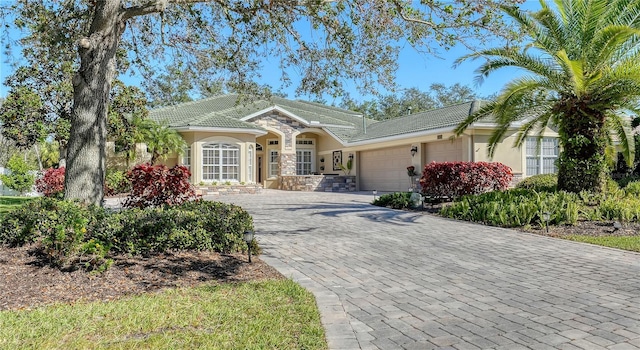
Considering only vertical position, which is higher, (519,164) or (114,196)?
(519,164)

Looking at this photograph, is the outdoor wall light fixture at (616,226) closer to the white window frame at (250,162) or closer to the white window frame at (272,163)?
the white window frame at (250,162)

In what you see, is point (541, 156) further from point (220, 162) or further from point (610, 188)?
point (220, 162)

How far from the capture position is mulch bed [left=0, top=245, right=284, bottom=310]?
4844 mm

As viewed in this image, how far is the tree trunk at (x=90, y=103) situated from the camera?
749 cm

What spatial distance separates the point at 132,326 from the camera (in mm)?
3959

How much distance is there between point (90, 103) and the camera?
755 centimetres

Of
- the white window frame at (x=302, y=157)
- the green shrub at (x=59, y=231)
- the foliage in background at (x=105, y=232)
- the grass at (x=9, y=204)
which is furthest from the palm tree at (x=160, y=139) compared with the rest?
the foliage in background at (x=105, y=232)

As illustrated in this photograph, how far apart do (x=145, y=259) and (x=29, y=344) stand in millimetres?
2602

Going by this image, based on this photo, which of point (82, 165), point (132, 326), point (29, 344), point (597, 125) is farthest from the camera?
point (597, 125)

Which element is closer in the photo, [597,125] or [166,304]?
[166,304]

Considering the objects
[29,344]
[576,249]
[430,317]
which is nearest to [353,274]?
[430,317]

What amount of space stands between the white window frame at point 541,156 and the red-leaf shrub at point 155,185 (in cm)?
1731

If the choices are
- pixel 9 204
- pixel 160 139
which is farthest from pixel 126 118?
pixel 9 204

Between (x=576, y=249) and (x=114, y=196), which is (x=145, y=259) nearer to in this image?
(x=576, y=249)
